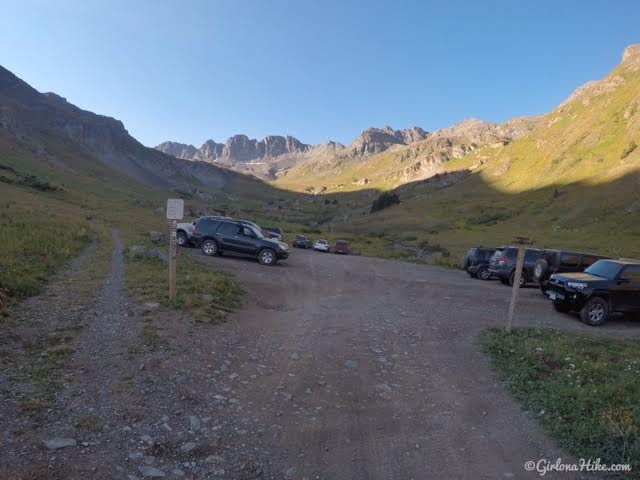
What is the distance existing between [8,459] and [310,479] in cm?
286

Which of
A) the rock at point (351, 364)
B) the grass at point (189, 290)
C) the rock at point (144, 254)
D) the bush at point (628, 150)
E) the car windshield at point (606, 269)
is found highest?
the bush at point (628, 150)

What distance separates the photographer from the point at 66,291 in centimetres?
1062

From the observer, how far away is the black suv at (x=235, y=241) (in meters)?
21.2

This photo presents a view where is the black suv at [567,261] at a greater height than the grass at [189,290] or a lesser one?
greater

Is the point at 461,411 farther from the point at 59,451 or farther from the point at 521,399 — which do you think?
the point at 59,451

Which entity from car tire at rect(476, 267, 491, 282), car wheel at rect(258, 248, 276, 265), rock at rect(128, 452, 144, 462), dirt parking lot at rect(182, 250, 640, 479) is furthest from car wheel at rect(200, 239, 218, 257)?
rock at rect(128, 452, 144, 462)

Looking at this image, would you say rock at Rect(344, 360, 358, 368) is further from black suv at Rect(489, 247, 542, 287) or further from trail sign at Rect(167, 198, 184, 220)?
black suv at Rect(489, 247, 542, 287)

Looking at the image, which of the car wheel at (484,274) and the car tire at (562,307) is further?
the car wheel at (484,274)

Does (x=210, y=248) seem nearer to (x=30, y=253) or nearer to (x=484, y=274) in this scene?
(x=30, y=253)

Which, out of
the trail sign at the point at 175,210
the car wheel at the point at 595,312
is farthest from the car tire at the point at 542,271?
the trail sign at the point at 175,210

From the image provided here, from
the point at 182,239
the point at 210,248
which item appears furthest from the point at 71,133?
the point at 210,248

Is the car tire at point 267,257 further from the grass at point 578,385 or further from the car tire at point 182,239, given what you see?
the grass at point 578,385

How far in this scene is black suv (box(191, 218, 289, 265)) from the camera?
21172 millimetres

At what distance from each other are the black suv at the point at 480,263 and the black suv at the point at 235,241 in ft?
34.4
